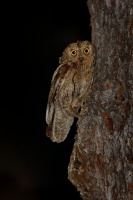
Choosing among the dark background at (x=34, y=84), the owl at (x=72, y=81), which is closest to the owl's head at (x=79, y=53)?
the owl at (x=72, y=81)

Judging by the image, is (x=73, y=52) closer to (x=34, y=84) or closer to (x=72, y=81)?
(x=72, y=81)

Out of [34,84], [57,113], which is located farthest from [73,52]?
[34,84]

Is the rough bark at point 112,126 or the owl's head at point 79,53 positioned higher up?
the owl's head at point 79,53

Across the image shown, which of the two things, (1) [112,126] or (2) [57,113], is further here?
(2) [57,113]

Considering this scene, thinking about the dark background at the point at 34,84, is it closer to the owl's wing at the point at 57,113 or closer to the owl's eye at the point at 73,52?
the owl's wing at the point at 57,113

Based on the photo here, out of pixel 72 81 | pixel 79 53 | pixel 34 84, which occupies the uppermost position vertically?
pixel 79 53

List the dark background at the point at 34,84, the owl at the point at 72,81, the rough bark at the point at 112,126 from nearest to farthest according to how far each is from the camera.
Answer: the rough bark at the point at 112,126 → the owl at the point at 72,81 → the dark background at the point at 34,84

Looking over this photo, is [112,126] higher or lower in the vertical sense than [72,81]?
lower

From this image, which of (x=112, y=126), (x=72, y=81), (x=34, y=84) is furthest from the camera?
(x=34, y=84)
